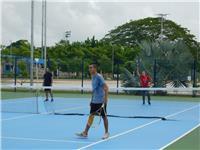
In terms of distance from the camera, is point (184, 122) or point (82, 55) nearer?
point (184, 122)

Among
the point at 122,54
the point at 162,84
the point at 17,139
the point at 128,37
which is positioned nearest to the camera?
the point at 17,139

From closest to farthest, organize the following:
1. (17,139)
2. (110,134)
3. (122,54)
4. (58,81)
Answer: (17,139)
(110,134)
(58,81)
(122,54)

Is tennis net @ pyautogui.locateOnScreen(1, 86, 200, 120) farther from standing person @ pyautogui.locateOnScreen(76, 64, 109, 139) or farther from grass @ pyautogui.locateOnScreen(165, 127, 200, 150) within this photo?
standing person @ pyautogui.locateOnScreen(76, 64, 109, 139)

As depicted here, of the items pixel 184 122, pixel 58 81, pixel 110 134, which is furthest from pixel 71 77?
pixel 110 134

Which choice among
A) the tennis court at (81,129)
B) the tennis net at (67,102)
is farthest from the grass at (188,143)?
the tennis net at (67,102)

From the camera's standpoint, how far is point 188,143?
9.44m

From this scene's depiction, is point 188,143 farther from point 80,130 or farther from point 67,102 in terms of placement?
point 67,102

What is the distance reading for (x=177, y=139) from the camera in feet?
32.6

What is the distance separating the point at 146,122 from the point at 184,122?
1090mm

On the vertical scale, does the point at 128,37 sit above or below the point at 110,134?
above

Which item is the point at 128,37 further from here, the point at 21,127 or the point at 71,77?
the point at 21,127

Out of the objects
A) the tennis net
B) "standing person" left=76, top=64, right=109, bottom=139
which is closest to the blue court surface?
"standing person" left=76, top=64, right=109, bottom=139

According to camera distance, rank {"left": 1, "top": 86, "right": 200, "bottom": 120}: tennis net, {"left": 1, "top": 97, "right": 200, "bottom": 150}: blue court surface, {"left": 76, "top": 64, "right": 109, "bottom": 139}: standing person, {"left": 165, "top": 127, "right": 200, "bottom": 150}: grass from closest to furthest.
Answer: {"left": 165, "top": 127, "right": 200, "bottom": 150}: grass
{"left": 1, "top": 97, "right": 200, "bottom": 150}: blue court surface
{"left": 76, "top": 64, "right": 109, "bottom": 139}: standing person
{"left": 1, "top": 86, "right": 200, "bottom": 120}: tennis net

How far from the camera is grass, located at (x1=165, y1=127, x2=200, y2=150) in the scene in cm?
891
